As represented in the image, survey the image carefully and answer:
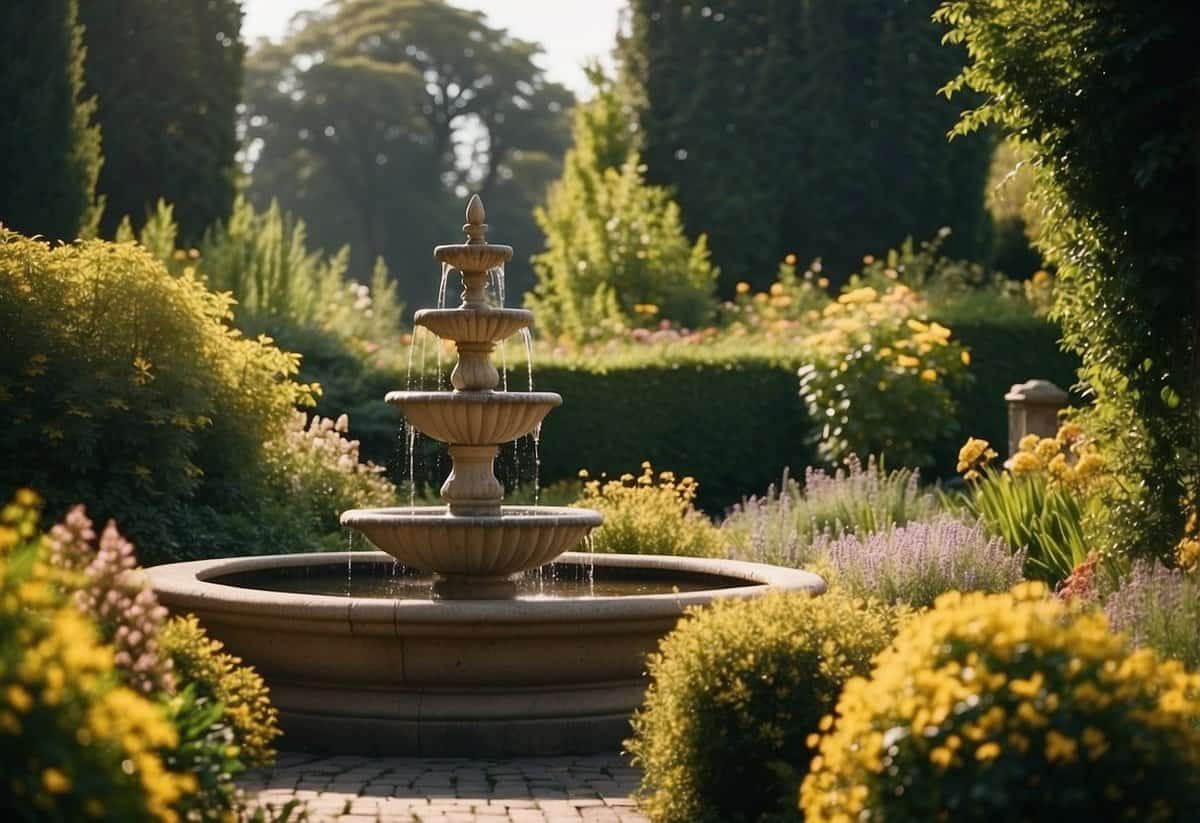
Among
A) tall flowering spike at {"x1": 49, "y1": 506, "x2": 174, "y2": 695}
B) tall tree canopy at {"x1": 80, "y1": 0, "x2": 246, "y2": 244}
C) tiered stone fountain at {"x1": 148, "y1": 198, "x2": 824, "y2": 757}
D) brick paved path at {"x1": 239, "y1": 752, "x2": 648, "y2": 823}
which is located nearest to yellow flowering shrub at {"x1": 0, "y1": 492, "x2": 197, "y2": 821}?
tall flowering spike at {"x1": 49, "y1": 506, "x2": 174, "y2": 695}

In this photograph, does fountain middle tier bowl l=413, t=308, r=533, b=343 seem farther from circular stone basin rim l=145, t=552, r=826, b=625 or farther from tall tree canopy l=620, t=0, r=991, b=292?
tall tree canopy l=620, t=0, r=991, b=292

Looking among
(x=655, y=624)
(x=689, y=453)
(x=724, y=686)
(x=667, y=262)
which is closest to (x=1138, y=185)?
(x=655, y=624)

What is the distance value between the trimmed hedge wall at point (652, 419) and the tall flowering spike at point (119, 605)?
11.1 meters

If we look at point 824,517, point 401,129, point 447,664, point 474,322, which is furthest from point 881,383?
point 401,129

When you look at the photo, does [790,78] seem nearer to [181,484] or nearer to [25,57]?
[25,57]

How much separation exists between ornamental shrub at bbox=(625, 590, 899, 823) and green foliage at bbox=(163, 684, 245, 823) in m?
1.83

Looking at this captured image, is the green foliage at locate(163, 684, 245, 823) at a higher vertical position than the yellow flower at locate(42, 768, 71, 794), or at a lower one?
lower

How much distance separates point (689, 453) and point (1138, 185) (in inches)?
364

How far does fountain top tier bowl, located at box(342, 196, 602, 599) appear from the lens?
8.34 metres

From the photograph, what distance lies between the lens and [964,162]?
29.9 meters

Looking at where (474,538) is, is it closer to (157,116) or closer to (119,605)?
(119,605)

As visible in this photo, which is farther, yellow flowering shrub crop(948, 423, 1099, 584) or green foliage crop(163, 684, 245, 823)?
yellow flowering shrub crop(948, 423, 1099, 584)

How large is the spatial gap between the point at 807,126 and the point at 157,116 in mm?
12452

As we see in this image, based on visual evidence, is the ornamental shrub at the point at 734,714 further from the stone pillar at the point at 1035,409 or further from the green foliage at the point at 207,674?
the stone pillar at the point at 1035,409
